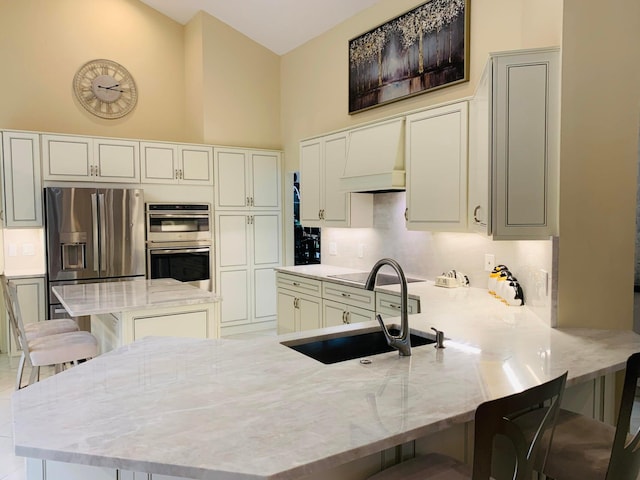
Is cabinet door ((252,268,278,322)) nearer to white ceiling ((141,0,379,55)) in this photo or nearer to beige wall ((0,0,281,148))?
beige wall ((0,0,281,148))

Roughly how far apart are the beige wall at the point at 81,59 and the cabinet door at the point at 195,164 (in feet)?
2.54

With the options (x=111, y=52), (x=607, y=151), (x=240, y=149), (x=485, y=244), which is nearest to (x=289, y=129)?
(x=240, y=149)

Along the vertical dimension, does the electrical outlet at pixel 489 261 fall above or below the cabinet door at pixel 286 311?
above

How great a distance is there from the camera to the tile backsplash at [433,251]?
2.65 metres

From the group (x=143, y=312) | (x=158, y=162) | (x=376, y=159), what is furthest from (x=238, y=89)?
(x=143, y=312)

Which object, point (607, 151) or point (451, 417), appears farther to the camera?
point (607, 151)

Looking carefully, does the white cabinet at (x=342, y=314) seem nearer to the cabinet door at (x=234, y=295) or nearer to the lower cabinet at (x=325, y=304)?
the lower cabinet at (x=325, y=304)

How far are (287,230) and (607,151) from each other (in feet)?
14.2

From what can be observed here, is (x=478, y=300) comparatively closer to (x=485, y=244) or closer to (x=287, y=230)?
(x=485, y=244)

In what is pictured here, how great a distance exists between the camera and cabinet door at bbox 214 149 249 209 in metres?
5.79

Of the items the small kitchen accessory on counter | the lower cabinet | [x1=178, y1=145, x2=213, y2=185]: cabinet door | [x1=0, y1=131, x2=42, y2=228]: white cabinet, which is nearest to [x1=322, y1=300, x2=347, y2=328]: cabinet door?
the lower cabinet

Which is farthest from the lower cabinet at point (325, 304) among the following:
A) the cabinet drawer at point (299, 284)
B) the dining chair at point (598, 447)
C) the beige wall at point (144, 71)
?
the beige wall at point (144, 71)

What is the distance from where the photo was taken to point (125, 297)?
3312 mm

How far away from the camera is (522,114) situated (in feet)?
7.75
